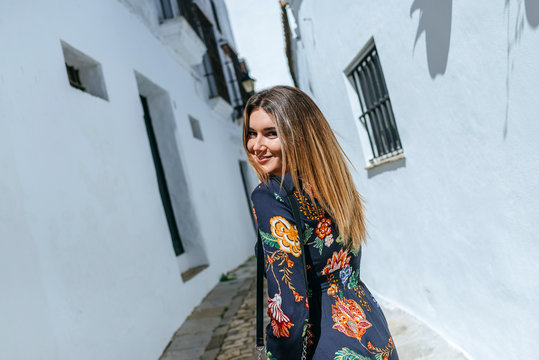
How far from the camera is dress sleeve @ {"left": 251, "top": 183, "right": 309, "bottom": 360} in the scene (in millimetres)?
1259

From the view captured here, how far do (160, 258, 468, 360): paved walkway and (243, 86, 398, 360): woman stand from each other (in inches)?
98.3

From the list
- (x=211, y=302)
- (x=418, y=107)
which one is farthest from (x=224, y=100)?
(x=418, y=107)

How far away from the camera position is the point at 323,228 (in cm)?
138

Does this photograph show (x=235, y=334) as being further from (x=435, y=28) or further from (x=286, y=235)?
(x=286, y=235)

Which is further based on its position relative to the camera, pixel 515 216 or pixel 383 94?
pixel 383 94

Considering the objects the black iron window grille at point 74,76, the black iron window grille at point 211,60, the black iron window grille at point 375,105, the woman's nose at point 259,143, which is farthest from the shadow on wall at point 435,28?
the black iron window grille at point 211,60

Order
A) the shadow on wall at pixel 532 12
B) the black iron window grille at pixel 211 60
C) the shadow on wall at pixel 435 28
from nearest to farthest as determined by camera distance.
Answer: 1. the shadow on wall at pixel 532 12
2. the shadow on wall at pixel 435 28
3. the black iron window grille at pixel 211 60

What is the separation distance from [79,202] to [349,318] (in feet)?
10.00

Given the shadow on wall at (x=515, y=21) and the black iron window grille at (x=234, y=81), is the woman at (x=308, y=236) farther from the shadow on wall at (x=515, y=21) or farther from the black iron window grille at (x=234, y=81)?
the black iron window grille at (x=234, y=81)

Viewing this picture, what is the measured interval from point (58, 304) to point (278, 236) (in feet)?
8.15

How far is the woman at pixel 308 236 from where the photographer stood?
50.1 inches

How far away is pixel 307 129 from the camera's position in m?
1.41

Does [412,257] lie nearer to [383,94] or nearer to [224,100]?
[383,94]

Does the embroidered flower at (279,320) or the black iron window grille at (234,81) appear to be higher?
the black iron window grille at (234,81)
